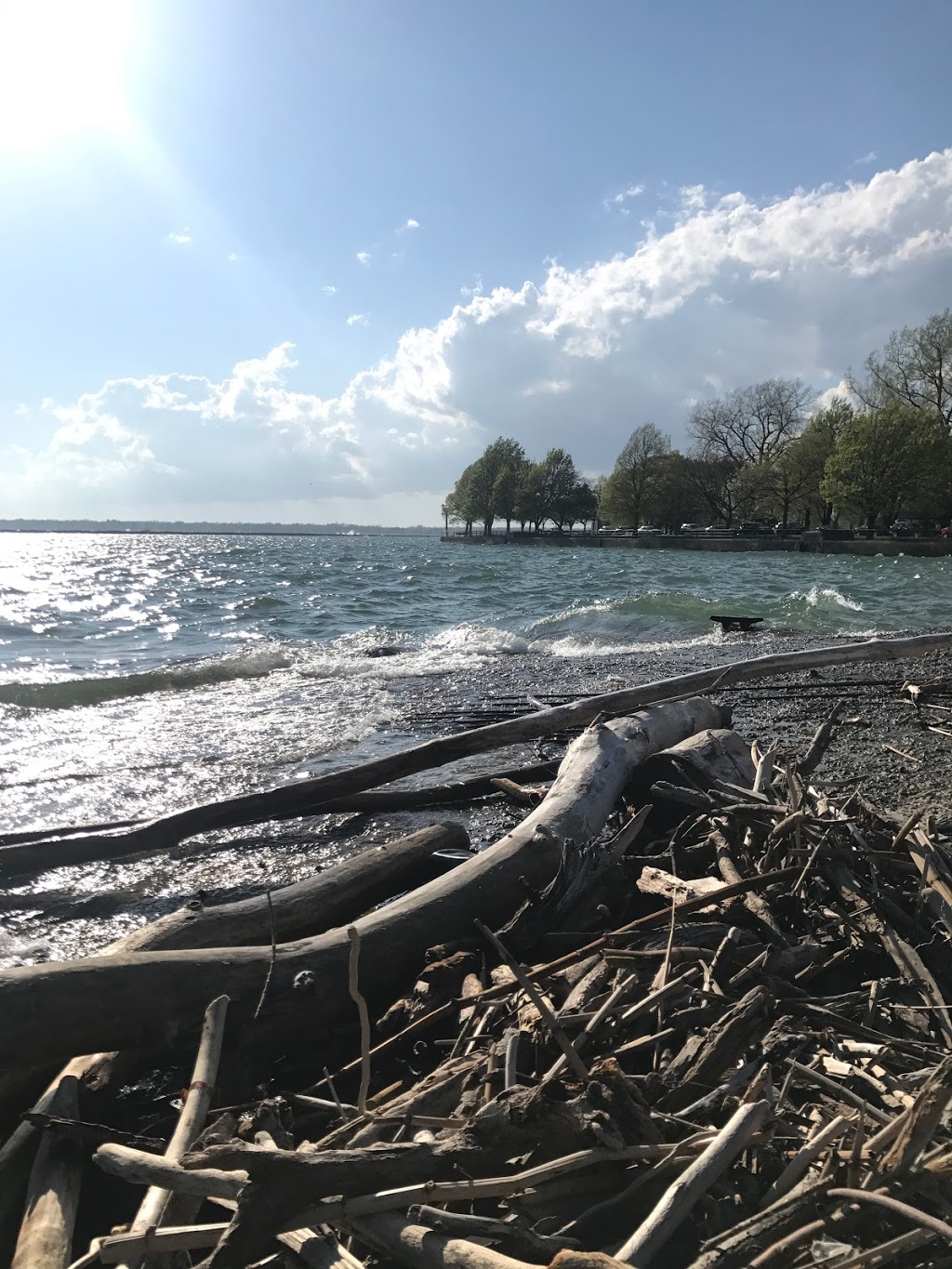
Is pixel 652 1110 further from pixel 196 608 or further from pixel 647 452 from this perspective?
pixel 647 452

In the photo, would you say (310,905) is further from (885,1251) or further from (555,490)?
(555,490)

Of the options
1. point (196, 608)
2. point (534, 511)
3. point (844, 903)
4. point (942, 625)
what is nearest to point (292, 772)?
point (844, 903)

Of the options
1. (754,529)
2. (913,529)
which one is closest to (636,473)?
(754,529)

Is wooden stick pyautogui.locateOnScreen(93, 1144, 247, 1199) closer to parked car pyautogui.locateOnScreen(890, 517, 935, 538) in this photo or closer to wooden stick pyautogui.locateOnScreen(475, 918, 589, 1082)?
wooden stick pyautogui.locateOnScreen(475, 918, 589, 1082)

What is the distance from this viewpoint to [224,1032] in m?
2.39

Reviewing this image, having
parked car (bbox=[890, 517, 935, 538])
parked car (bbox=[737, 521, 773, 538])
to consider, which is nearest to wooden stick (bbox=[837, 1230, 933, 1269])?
parked car (bbox=[890, 517, 935, 538])

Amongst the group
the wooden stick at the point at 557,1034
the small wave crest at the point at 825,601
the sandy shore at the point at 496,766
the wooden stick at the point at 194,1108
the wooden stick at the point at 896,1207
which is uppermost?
the small wave crest at the point at 825,601

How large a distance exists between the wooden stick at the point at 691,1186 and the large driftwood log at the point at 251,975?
136cm

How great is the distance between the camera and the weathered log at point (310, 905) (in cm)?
296

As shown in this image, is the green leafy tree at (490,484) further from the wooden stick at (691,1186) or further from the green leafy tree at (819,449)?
the wooden stick at (691,1186)

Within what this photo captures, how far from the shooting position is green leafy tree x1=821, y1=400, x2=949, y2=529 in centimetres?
5828

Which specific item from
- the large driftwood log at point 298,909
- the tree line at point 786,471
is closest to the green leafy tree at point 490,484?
the tree line at point 786,471

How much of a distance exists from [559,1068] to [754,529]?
8018cm

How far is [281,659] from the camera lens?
1424cm
